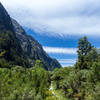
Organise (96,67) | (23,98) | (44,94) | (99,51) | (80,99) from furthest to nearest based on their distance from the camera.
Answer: (99,51)
(80,99)
(96,67)
(44,94)
(23,98)

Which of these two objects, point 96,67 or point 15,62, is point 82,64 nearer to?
point 96,67

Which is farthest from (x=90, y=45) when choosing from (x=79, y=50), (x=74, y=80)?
(x=74, y=80)

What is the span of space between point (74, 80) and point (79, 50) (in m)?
29.0

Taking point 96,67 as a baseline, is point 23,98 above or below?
below

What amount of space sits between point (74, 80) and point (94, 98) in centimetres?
1044

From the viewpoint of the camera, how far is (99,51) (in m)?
43.2

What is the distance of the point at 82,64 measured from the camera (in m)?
47.0

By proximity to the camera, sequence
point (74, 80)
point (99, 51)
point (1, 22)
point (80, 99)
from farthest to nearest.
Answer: point (1, 22)
point (99, 51)
point (74, 80)
point (80, 99)

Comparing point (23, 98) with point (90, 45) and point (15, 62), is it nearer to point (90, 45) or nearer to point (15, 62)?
point (90, 45)

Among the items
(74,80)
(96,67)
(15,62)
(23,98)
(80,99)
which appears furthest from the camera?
(15,62)

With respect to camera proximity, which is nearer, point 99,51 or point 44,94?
point 44,94

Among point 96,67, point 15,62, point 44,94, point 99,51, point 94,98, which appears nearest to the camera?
point 94,98

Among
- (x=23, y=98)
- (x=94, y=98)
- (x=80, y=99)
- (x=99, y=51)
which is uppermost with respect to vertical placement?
(x=99, y=51)

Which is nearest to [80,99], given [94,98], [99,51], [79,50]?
[94,98]
